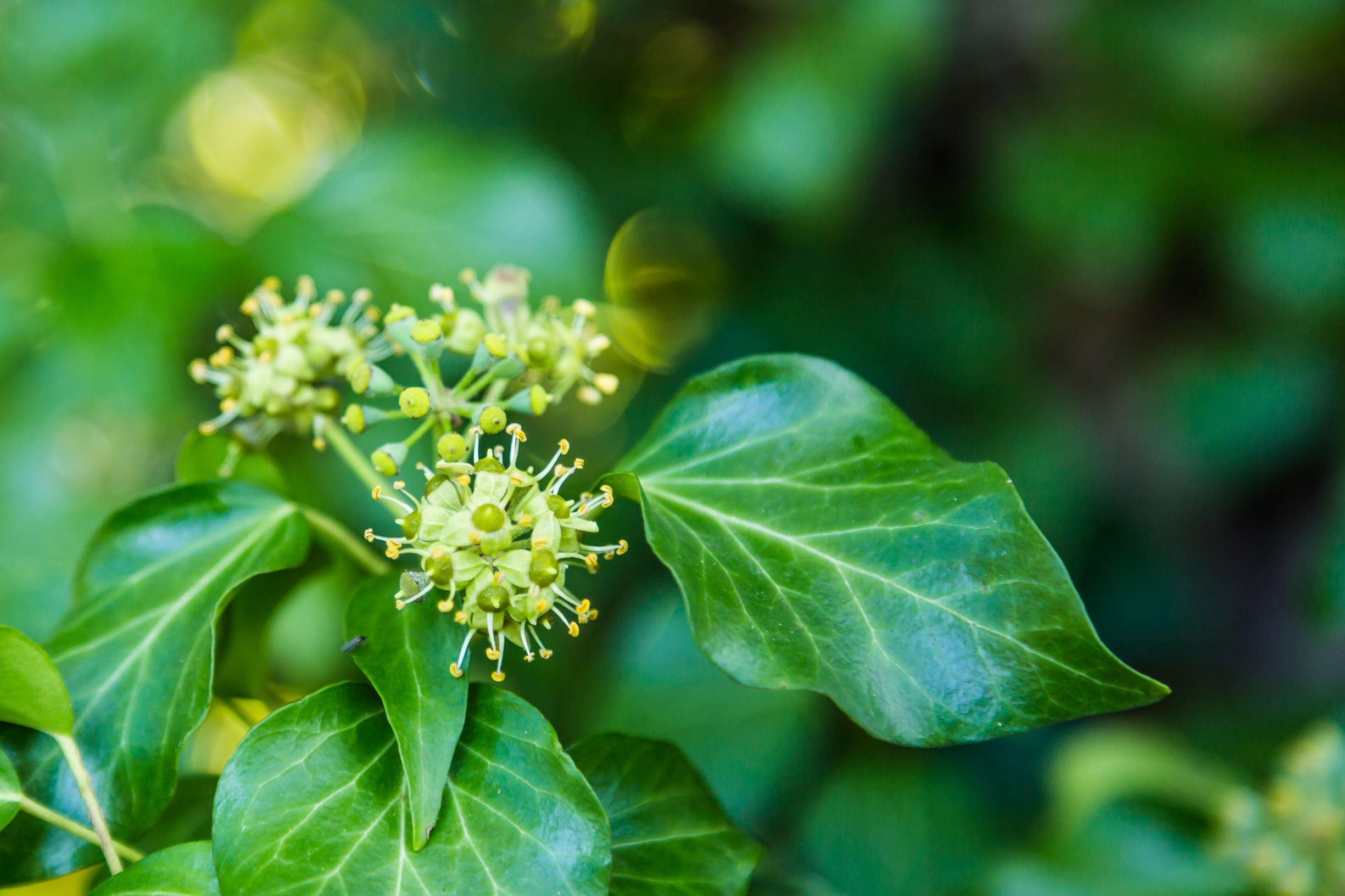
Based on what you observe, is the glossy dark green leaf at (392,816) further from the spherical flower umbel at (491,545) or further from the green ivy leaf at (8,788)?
the green ivy leaf at (8,788)

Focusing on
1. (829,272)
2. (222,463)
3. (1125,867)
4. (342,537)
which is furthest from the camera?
(829,272)

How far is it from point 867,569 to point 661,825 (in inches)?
11.2

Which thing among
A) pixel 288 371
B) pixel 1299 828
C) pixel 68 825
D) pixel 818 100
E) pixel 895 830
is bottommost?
pixel 895 830

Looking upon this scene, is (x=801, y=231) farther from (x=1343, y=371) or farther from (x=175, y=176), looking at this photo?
(x=175, y=176)

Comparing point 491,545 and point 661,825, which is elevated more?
point 491,545

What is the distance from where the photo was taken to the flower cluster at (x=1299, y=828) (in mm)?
1512

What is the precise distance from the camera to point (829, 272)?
247 cm

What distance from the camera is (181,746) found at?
770 mm

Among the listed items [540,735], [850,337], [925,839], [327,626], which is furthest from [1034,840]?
[540,735]

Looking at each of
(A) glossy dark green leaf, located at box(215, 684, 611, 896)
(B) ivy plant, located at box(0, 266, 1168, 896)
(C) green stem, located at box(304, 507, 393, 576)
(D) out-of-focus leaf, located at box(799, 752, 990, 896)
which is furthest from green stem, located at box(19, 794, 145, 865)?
(D) out-of-focus leaf, located at box(799, 752, 990, 896)

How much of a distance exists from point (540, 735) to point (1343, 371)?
2394mm

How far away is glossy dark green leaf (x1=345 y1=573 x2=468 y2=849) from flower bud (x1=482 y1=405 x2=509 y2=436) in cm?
15

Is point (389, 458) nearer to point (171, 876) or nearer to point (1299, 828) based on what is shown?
point (171, 876)

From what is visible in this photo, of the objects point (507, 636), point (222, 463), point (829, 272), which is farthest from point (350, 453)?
point (829, 272)
